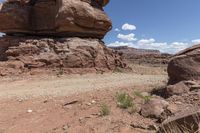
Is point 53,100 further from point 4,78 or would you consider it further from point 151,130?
point 4,78

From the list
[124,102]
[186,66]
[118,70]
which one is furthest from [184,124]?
[118,70]

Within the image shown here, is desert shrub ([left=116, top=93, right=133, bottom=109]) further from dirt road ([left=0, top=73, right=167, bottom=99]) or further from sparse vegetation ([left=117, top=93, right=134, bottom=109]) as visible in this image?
dirt road ([left=0, top=73, right=167, bottom=99])

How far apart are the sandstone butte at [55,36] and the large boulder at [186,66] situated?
8.86m

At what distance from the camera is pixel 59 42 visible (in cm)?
1758

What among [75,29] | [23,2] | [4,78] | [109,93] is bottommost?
[4,78]

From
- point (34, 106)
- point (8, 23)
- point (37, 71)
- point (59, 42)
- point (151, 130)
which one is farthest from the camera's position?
point (8, 23)

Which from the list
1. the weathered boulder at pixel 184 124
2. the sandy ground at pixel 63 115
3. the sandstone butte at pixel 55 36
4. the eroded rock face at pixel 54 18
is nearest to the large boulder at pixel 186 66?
the sandy ground at pixel 63 115

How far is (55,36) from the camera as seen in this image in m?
19.0

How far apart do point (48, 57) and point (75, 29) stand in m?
2.64

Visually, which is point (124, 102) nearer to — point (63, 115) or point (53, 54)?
point (63, 115)

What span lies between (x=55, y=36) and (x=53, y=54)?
2310 millimetres

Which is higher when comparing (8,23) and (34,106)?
(8,23)

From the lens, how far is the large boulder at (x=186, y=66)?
743 cm

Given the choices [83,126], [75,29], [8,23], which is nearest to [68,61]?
[75,29]
